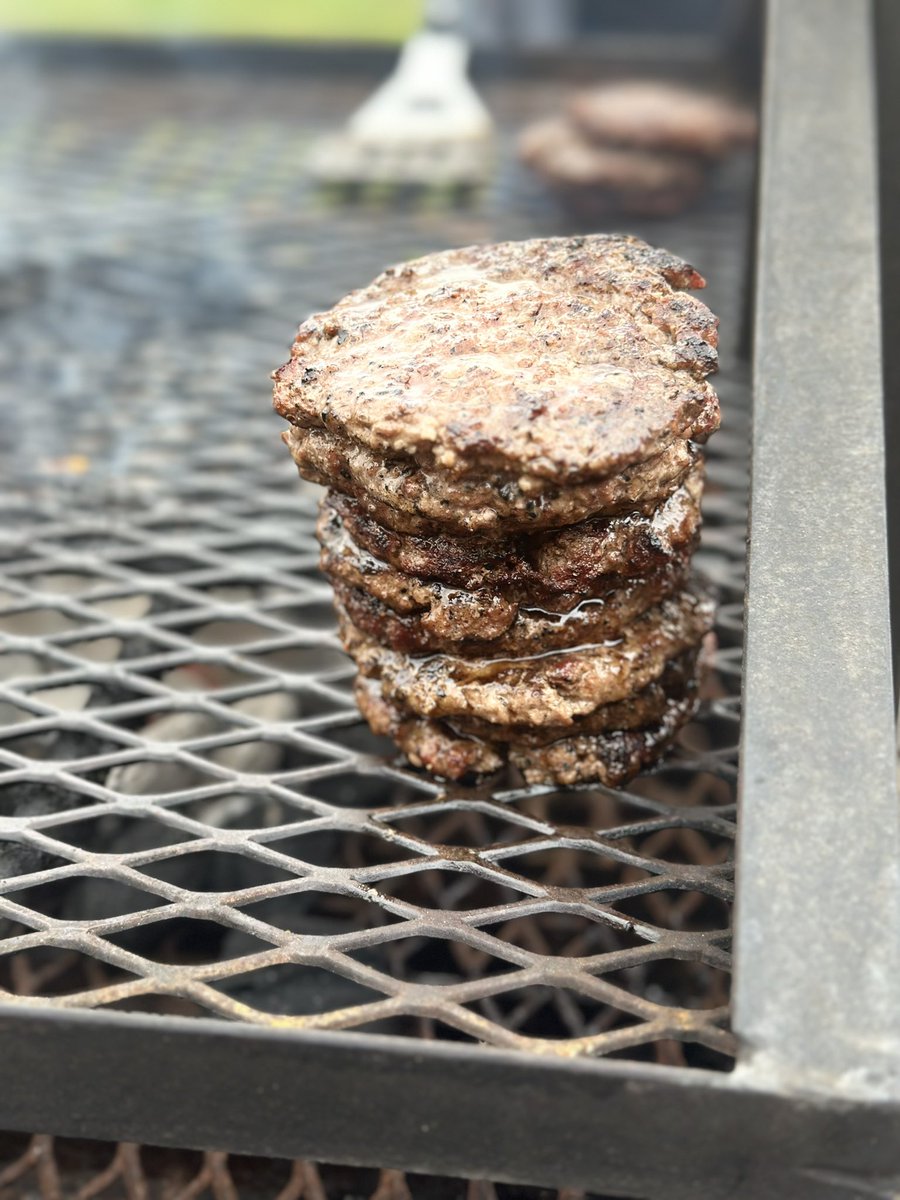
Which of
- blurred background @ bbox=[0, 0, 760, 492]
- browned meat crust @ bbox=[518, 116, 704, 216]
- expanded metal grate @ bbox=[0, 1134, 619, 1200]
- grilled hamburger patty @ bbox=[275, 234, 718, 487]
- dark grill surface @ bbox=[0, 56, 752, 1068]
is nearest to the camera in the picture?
grilled hamburger patty @ bbox=[275, 234, 718, 487]

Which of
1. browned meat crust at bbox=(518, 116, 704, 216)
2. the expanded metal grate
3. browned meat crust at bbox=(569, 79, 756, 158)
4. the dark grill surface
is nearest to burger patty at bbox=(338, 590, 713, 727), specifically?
the dark grill surface

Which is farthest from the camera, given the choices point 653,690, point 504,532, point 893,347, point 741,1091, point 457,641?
point 893,347

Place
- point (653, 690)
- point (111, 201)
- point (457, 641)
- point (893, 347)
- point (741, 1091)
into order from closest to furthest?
point (741, 1091), point (457, 641), point (653, 690), point (893, 347), point (111, 201)

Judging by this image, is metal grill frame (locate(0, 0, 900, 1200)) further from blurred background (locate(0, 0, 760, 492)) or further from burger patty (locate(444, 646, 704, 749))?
blurred background (locate(0, 0, 760, 492))

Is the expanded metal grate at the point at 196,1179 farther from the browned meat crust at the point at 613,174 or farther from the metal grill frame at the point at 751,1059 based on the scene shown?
the browned meat crust at the point at 613,174

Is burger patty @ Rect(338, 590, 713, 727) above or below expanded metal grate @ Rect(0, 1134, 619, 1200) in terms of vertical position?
above

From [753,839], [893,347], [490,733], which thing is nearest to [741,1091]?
→ [753,839]

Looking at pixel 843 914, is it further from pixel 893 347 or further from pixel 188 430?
pixel 188 430

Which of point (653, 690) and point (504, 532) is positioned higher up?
point (504, 532)
